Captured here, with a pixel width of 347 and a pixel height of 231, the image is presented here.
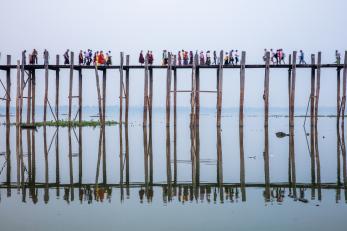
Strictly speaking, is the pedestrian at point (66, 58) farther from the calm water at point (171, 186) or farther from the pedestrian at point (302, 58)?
the pedestrian at point (302, 58)

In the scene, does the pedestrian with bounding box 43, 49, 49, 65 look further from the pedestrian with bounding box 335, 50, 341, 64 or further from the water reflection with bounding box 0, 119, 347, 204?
the pedestrian with bounding box 335, 50, 341, 64

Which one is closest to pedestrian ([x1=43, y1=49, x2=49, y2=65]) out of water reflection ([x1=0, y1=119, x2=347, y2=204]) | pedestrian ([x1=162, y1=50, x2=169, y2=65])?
pedestrian ([x1=162, y1=50, x2=169, y2=65])

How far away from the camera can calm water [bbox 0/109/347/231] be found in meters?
8.27

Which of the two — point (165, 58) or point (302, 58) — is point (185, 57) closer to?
point (165, 58)

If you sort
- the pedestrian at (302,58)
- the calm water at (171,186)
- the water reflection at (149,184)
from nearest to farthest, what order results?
the calm water at (171,186) < the water reflection at (149,184) < the pedestrian at (302,58)

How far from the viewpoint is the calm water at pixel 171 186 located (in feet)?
27.1

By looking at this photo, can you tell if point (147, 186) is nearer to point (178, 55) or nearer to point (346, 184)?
point (346, 184)

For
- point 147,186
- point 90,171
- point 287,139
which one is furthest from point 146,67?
point 147,186

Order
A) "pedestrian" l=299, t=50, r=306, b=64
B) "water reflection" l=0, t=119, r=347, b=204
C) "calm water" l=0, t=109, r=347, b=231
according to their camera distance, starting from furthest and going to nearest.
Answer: "pedestrian" l=299, t=50, r=306, b=64, "water reflection" l=0, t=119, r=347, b=204, "calm water" l=0, t=109, r=347, b=231

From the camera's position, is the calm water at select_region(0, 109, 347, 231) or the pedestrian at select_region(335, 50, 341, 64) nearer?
the calm water at select_region(0, 109, 347, 231)

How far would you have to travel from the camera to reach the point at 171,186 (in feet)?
37.2

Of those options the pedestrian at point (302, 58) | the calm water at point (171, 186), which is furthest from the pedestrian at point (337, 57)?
the calm water at point (171, 186)

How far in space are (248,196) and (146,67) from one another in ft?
49.2

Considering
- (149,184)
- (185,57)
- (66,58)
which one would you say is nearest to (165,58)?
(185,57)
